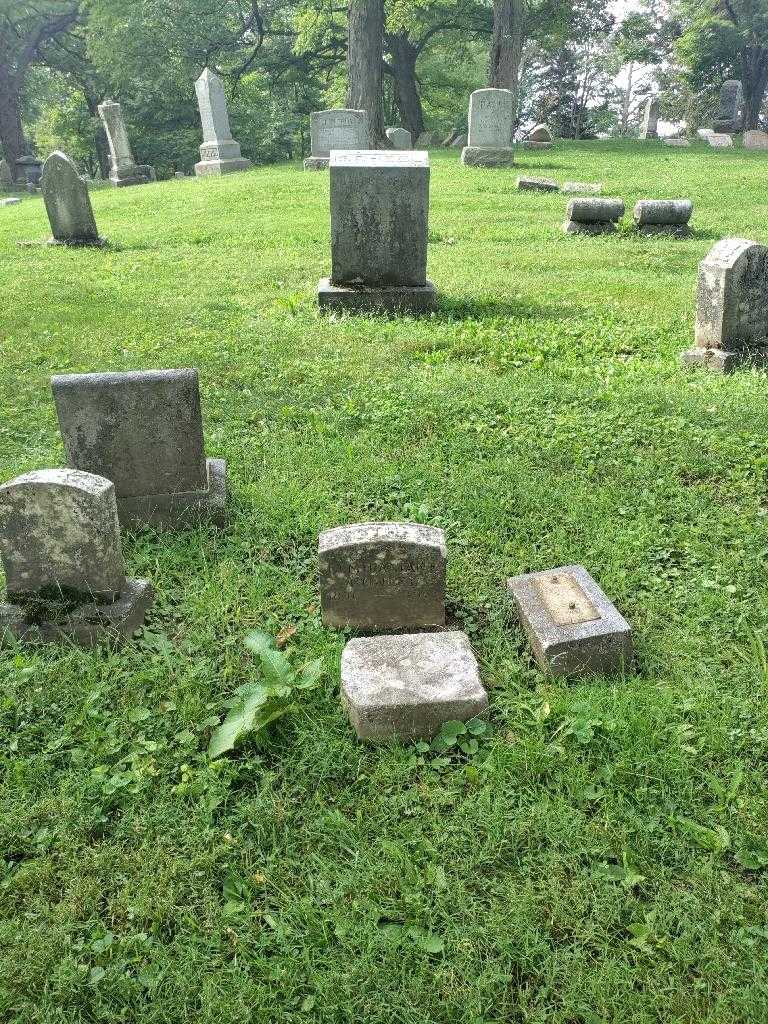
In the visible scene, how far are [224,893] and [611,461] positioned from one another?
3.35m

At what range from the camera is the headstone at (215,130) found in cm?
2180

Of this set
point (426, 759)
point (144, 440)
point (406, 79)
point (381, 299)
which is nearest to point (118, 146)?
point (406, 79)

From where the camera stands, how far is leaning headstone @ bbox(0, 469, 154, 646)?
296 cm

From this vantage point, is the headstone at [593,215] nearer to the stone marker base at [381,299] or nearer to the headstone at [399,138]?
the stone marker base at [381,299]

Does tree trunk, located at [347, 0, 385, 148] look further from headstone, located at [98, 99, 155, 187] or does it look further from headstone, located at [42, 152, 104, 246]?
headstone, located at [42, 152, 104, 246]

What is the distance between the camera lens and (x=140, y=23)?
2755cm

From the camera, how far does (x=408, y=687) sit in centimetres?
275

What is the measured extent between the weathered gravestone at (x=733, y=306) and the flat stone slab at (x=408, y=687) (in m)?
4.25

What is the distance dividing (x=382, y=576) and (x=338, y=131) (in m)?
18.8

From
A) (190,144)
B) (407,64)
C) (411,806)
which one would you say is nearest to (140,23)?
(190,144)

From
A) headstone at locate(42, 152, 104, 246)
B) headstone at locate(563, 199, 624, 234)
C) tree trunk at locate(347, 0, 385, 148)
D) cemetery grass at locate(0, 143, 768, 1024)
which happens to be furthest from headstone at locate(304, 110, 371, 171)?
cemetery grass at locate(0, 143, 768, 1024)

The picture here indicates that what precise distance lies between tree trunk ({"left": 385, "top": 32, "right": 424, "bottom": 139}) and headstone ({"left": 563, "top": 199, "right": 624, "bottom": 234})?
68.4 feet

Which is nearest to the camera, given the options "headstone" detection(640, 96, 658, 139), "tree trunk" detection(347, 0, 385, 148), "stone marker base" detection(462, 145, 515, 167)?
"stone marker base" detection(462, 145, 515, 167)

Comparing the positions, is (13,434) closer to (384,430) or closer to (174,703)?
(384,430)
